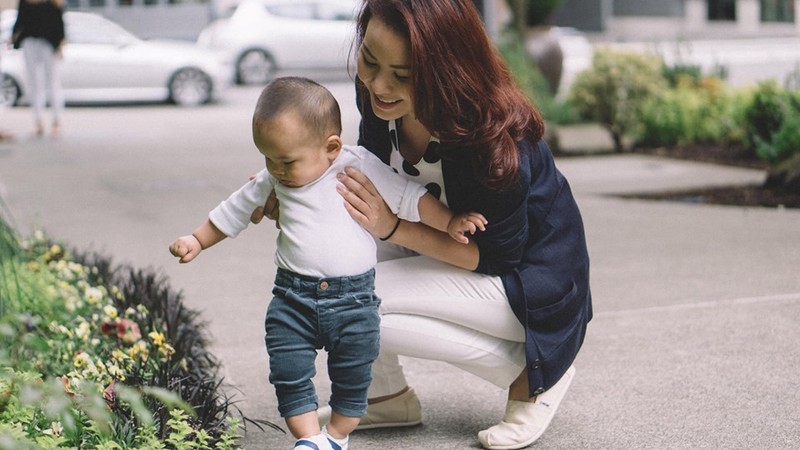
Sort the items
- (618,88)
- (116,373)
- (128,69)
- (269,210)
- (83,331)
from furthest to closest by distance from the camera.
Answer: (128,69) < (618,88) < (83,331) < (116,373) < (269,210)

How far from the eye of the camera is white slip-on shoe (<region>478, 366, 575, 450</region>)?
3.18 m

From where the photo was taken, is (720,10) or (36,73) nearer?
(36,73)

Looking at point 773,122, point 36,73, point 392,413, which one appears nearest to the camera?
point 392,413

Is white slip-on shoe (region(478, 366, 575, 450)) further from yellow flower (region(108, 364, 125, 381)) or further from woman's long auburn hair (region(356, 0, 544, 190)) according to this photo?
yellow flower (region(108, 364, 125, 381))

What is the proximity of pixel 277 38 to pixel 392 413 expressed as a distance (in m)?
17.5

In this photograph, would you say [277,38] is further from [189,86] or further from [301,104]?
[301,104]

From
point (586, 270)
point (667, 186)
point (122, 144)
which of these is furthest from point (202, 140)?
point (586, 270)

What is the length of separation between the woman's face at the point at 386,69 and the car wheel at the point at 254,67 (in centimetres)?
1773

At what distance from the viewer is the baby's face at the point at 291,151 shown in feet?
8.92

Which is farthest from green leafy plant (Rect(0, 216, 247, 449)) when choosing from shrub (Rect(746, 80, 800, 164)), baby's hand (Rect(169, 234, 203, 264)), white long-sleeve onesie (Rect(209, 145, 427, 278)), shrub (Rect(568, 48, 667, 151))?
shrub (Rect(568, 48, 667, 151))

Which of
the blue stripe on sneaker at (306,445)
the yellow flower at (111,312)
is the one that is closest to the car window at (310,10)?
the yellow flower at (111,312)

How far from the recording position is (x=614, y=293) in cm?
525

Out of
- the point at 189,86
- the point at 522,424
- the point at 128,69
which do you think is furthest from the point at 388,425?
the point at 128,69

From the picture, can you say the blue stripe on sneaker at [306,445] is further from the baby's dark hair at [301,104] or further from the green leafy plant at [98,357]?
the baby's dark hair at [301,104]
